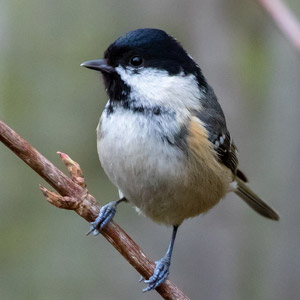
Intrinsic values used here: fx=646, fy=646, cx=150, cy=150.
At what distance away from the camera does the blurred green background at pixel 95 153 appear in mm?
5066

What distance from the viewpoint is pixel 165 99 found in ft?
11.3

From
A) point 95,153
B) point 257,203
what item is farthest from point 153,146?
point 95,153

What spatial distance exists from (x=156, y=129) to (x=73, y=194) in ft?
2.56

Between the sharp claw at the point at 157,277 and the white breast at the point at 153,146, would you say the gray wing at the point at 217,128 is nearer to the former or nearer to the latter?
the white breast at the point at 153,146

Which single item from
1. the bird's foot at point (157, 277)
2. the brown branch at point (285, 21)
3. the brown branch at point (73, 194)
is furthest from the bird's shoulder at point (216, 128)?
the brown branch at point (285, 21)

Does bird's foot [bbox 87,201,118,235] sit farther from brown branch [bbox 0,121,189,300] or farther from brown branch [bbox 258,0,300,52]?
brown branch [bbox 258,0,300,52]

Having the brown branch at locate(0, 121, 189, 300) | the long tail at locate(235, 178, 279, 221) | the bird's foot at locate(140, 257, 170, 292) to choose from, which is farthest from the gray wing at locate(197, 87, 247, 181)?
the brown branch at locate(0, 121, 189, 300)

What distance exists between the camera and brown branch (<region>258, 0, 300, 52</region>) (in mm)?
2229

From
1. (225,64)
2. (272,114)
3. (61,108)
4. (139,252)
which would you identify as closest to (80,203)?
(139,252)

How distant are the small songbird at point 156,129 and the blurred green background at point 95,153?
4.19ft

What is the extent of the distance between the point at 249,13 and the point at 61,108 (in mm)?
2380

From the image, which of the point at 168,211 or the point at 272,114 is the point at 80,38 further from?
the point at 168,211

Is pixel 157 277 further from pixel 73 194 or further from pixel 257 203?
pixel 257 203

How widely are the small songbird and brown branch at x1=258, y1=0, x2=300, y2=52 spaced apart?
3.95 ft
